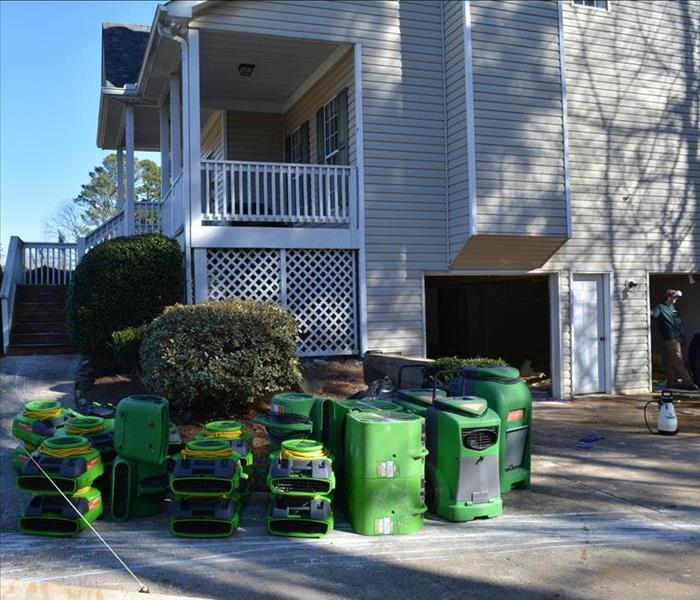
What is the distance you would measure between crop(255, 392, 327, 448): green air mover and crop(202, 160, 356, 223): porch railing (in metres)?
5.11

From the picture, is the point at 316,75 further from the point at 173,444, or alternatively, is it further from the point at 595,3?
the point at 173,444

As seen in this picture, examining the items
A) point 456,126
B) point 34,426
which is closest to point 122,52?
point 456,126

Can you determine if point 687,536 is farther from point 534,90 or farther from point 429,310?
point 429,310

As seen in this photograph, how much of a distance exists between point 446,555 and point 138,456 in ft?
8.18

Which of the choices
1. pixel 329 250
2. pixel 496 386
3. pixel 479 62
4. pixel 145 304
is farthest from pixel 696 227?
pixel 145 304

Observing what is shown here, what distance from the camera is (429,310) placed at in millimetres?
20531

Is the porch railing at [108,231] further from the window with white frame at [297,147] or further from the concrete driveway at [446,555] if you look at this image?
the concrete driveway at [446,555]

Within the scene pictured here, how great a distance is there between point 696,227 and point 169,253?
384 inches

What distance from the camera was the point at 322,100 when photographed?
13.4m

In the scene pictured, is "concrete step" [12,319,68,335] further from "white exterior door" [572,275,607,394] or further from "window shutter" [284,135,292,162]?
"white exterior door" [572,275,607,394]

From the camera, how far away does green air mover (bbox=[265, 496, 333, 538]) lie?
5.21 metres

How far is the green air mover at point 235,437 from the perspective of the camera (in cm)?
587

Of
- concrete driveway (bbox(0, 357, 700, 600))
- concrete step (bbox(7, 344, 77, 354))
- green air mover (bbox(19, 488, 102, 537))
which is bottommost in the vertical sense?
concrete driveway (bbox(0, 357, 700, 600))

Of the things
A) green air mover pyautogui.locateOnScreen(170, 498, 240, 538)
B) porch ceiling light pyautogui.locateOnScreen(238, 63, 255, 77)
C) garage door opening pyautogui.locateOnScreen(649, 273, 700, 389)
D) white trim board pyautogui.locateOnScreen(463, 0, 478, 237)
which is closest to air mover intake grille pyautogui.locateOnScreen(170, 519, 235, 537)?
green air mover pyautogui.locateOnScreen(170, 498, 240, 538)
